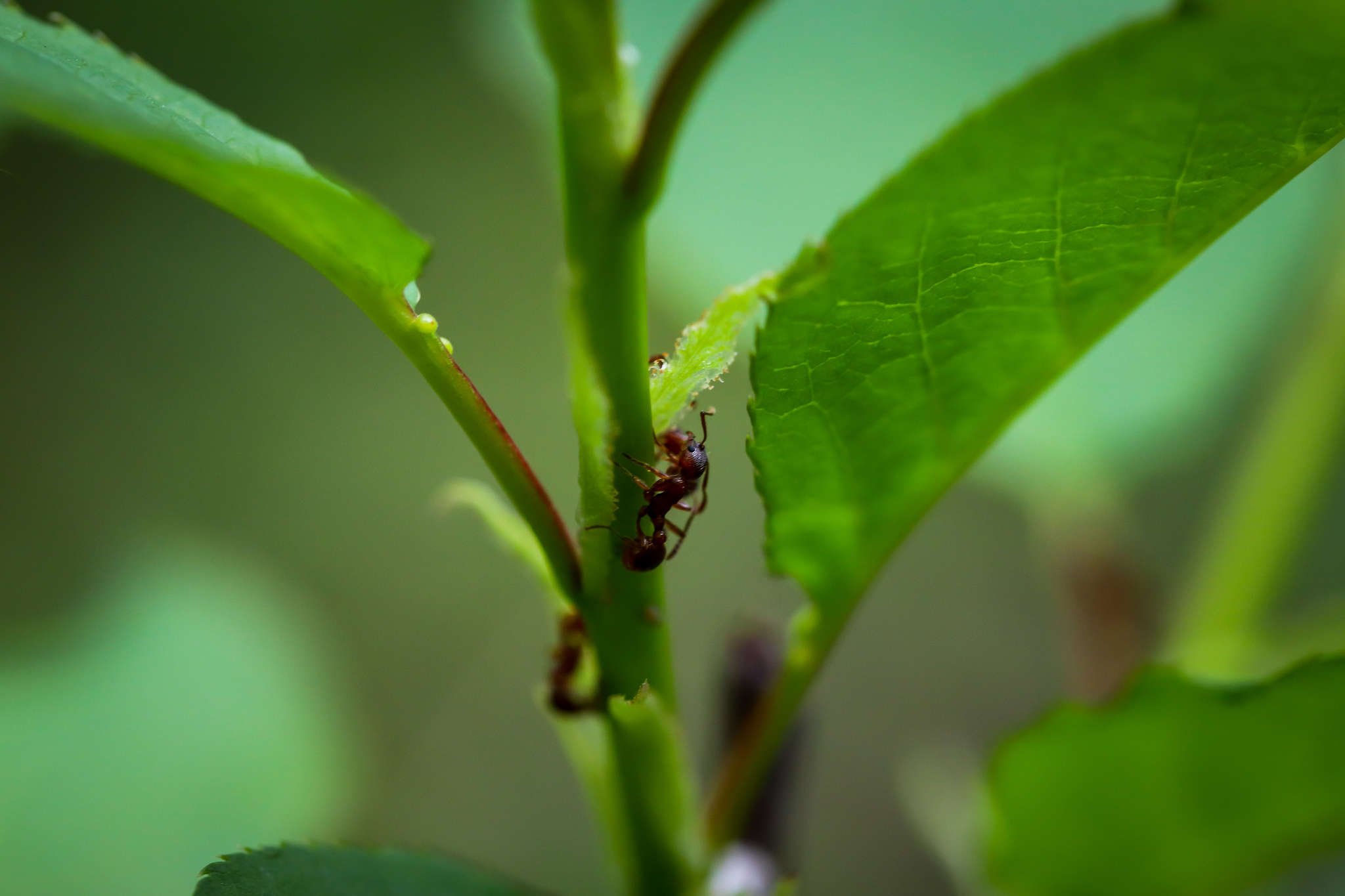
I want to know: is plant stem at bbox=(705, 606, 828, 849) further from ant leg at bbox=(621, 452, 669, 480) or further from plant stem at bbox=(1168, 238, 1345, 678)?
plant stem at bbox=(1168, 238, 1345, 678)

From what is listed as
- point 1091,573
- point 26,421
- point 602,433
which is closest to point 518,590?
point 26,421

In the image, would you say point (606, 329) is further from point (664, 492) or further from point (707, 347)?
point (664, 492)

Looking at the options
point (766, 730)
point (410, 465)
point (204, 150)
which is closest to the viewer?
point (204, 150)

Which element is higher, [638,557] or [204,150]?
[204,150]

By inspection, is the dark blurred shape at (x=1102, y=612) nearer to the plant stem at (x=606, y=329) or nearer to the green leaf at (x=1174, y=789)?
the green leaf at (x=1174, y=789)

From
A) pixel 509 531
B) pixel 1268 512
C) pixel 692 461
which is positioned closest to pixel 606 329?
pixel 509 531

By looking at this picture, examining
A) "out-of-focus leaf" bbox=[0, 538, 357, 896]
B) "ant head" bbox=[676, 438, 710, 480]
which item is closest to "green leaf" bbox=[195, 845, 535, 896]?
"ant head" bbox=[676, 438, 710, 480]
